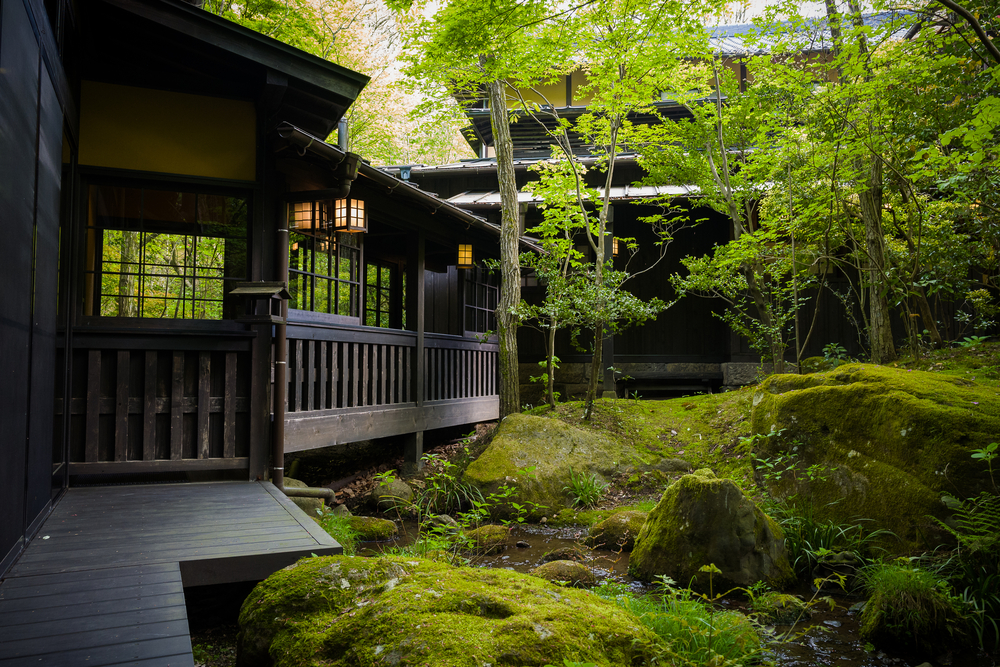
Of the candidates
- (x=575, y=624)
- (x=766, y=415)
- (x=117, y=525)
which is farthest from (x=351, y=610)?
(x=766, y=415)

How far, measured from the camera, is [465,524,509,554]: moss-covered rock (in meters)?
5.88

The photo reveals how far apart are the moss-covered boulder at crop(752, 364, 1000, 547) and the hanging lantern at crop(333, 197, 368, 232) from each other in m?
4.86

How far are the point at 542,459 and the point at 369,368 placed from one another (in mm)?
2538

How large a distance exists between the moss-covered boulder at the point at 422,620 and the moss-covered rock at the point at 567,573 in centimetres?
201

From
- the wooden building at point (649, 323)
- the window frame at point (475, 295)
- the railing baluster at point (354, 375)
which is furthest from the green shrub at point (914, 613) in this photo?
the wooden building at point (649, 323)

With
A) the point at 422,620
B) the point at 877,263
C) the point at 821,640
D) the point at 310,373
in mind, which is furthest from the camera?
the point at 877,263

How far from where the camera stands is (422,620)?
2.33 m

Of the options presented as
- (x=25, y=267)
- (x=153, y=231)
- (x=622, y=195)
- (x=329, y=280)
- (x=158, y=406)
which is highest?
(x=622, y=195)

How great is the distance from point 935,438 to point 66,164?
290 inches

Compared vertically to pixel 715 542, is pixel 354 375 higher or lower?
higher

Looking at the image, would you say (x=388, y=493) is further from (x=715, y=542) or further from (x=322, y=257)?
(x=715, y=542)

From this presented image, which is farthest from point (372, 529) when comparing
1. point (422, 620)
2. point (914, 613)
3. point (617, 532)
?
A: point (914, 613)

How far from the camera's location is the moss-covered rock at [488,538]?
5883 millimetres

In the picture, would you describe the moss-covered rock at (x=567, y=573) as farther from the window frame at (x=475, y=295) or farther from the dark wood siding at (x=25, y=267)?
the window frame at (x=475, y=295)
